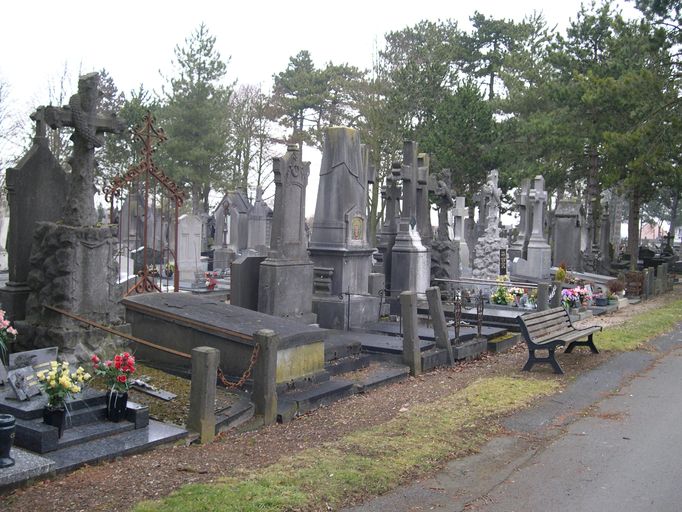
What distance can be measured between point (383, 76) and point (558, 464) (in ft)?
115

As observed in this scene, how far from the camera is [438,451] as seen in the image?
21.1ft

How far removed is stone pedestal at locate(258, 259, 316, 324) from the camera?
11547mm

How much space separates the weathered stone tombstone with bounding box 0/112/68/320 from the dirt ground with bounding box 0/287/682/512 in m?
3.75

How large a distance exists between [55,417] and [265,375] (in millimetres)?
2258

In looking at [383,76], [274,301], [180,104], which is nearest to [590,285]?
[274,301]

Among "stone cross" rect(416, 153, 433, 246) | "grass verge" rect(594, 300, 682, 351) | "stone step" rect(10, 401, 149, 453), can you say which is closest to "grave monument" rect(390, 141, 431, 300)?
"stone cross" rect(416, 153, 433, 246)

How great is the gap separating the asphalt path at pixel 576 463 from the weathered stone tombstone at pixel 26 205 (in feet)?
19.1

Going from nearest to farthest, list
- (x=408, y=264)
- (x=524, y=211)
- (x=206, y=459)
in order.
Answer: (x=206, y=459) → (x=408, y=264) → (x=524, y=211)

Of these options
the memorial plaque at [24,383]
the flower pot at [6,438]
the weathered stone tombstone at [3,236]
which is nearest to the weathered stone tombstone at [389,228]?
the memorial plaque at [24,383]

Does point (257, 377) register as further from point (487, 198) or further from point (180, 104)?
point (180, 104)

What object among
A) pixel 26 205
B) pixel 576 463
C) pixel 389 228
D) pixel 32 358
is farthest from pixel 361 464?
pixel 389 228

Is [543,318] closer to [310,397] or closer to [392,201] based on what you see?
[310,397]

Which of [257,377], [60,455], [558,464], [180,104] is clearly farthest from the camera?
[180,104]

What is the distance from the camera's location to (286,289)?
464 inches
